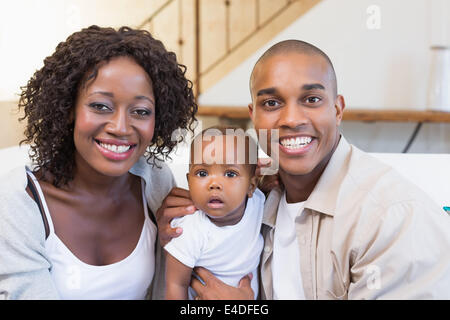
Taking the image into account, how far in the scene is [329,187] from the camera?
950 mm

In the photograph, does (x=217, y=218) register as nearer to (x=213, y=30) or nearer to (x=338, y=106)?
(x=338, y=106)

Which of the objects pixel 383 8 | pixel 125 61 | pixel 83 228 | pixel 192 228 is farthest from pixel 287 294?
pixel 383 8

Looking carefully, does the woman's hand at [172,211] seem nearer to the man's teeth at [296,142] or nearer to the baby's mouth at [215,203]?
the baby's mouth at [215,203]

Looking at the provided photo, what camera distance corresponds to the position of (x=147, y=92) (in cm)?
93

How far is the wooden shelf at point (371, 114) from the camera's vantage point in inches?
93.3

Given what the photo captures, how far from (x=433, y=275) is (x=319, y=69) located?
0.43 meters

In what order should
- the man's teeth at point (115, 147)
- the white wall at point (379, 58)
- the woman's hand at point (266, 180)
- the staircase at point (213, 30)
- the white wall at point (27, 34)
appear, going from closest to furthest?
the man's teeth at point (115, 147) < the woman's hand at point (266, 180) < the white wall at point (27, 34) < the white wall at point (379, 58) < the staircase at point (213, 30)

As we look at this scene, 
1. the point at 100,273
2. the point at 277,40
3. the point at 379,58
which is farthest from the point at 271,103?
the point at 379,58

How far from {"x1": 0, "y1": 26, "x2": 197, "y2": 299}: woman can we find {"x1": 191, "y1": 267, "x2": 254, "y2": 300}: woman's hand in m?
0.14

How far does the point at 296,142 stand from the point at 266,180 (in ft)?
0.66

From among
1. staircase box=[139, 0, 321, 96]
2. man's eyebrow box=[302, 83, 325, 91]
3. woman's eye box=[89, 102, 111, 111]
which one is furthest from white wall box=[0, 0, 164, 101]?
staircase box=[139, 0, 321, 96]

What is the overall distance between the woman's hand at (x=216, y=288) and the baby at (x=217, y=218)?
1 centimetres

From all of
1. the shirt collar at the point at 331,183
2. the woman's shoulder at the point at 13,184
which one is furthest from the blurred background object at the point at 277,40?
the woman's shoulder at the point at 13,184
